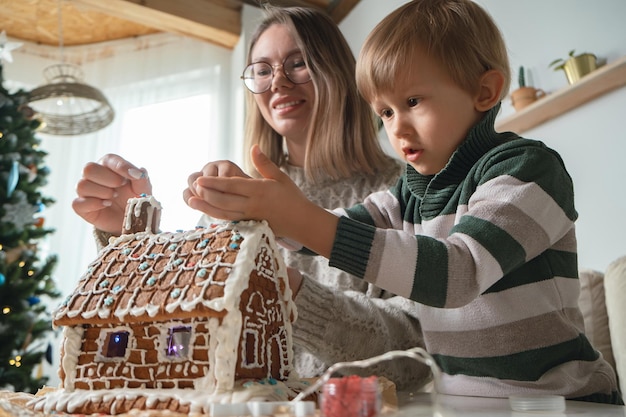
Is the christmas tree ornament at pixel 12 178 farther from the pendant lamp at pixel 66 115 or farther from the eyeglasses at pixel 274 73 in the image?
the eyeglasses at pixel 274 73

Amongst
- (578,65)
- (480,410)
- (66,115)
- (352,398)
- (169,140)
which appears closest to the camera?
(352,398)

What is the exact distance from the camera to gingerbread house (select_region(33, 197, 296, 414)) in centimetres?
60

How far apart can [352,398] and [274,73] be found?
1.10 metres

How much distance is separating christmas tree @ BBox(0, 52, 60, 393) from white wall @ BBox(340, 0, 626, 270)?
2.69m

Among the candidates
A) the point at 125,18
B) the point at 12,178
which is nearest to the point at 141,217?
the point at 12,178

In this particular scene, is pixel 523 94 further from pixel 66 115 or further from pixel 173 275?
pixel 66 115

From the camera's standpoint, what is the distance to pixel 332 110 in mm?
1372

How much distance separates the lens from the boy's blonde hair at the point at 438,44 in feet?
2.78

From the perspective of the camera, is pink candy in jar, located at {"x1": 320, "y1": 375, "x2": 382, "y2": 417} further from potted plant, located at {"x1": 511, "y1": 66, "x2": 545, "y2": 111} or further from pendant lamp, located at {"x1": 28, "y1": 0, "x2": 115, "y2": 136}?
Answer: pendant lamp, located at {"x1": 28, "y1": 0, "x2": 115, "y2": 136}

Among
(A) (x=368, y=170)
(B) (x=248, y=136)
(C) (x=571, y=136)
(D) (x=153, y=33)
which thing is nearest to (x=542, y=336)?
(A) (x=368, y=170)

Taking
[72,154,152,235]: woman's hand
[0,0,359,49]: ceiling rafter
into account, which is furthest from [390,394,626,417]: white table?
[0,0,359,49]: ceiling rafter

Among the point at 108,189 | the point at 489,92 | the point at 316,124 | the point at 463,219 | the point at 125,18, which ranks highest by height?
the point at 125,18

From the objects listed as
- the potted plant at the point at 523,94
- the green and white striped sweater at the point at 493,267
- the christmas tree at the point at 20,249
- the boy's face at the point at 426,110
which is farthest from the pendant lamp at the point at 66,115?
the green and white striped sweater at the point at 493,267

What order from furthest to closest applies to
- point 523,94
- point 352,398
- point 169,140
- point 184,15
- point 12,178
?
1. point 169,140
2. point 184,15
3. point 12,178
4. point 523,94
5. point 352,398
